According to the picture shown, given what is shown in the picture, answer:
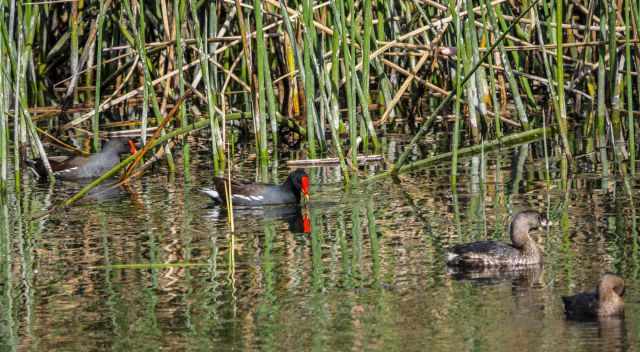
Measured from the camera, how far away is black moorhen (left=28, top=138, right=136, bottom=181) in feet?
44.1

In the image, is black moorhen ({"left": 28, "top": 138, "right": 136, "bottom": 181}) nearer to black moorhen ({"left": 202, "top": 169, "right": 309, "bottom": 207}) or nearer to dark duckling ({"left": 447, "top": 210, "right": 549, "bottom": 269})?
black moorhen ({"left": 202, "top": 169, "right": 309, "bottom": 207})

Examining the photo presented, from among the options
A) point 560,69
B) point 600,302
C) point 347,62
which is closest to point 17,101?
point 347,62

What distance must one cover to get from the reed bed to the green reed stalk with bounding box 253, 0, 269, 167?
18mm

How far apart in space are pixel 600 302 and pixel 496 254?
5.12 ft

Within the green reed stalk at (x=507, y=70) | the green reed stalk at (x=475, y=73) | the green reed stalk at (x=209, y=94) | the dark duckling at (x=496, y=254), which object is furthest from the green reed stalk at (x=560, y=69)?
the green reed stalk at (x=209, y=94)

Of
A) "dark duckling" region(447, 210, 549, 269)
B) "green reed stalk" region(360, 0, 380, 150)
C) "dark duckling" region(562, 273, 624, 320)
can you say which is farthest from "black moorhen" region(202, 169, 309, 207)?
"dark duckling" region(562, 273, 624, 320)

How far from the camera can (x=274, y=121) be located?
12484mm

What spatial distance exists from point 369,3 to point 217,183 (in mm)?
1902

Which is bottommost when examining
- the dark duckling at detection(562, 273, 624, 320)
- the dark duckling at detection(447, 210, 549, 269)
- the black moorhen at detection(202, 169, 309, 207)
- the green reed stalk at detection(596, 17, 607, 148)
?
the dark duckling at detection(562, 273, 624, 320)

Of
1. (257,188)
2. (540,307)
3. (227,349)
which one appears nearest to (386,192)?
(257,188)

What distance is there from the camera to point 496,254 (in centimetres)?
830

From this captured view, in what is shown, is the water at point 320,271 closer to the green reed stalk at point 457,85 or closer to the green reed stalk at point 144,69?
the green reed stalk at point 457,85

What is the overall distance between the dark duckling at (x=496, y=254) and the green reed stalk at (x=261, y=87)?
3.63 metres

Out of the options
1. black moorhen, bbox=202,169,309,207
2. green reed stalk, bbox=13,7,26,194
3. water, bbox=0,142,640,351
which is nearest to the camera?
water, bbox=0,142,640,351
